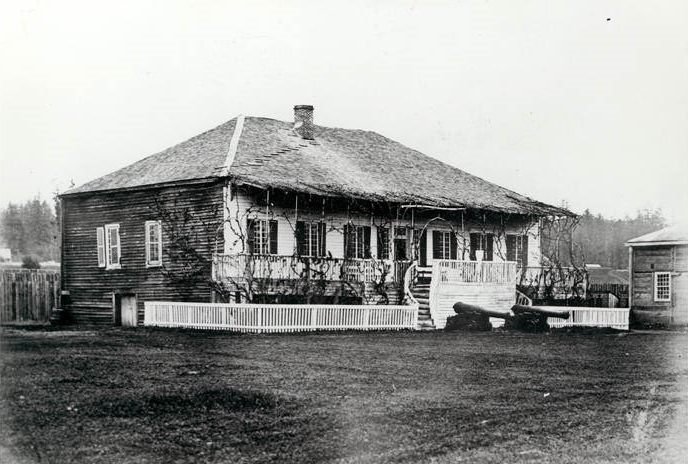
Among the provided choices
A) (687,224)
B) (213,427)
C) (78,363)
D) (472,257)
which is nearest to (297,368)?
(78,363)

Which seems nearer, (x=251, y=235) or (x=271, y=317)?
(x=271, y=317)

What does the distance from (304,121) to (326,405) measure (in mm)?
25173

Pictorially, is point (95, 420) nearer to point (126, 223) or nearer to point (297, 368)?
point (297, 368)

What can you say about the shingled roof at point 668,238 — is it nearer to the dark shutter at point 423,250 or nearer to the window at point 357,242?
the dark shutter at point 423,250

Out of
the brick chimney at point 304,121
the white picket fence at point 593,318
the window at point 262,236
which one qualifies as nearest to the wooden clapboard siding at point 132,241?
the window at point 262,236

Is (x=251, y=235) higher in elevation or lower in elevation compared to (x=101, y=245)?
higher

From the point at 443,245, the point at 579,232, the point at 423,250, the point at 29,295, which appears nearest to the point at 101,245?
the point at 29,295

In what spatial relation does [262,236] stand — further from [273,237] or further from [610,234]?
[610,234]

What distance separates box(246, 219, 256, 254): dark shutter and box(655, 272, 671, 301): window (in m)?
18.4

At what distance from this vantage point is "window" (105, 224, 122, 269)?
33.8m

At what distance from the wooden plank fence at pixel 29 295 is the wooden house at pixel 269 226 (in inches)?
27.2

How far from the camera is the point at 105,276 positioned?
3419cm

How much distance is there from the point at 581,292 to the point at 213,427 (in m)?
29.6

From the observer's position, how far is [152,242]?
32625mm
